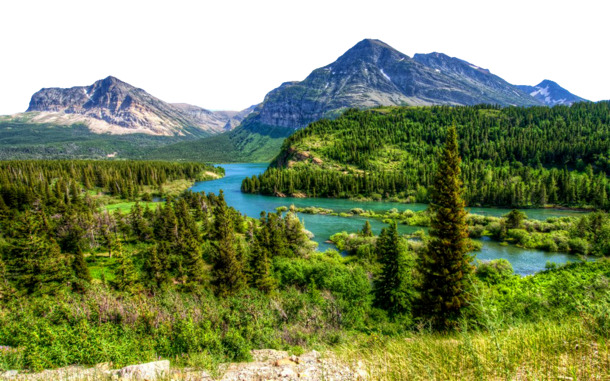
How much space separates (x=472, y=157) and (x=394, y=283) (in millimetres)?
135221

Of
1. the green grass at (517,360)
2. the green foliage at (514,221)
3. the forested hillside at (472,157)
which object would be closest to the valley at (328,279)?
the green grass at (517,360)

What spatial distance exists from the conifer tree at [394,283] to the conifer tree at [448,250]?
24.5 ft

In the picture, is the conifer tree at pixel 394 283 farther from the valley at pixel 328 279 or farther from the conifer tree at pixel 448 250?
the conifer tree at pixel 448 250

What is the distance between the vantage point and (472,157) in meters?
135

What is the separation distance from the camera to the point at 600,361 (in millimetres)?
4277

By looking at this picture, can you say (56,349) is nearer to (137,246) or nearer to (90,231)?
(137,246)

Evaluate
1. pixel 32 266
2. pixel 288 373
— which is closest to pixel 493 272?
pixel 288 373

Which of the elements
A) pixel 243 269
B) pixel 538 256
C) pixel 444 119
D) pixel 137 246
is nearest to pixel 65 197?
pixel 137 246

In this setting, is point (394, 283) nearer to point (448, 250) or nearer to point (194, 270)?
point (448, 250)

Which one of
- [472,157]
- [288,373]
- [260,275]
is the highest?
[472,157]

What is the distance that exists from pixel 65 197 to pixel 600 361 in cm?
10672

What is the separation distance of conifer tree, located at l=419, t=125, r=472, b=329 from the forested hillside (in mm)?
84233

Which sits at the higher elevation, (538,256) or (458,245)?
(458,245)

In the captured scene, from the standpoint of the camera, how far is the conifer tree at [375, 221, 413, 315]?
2480cm
